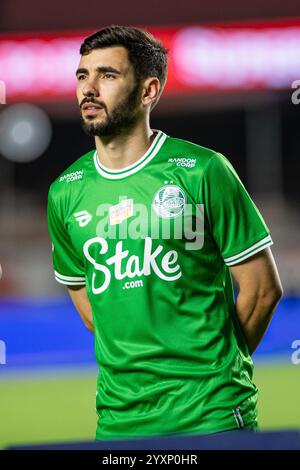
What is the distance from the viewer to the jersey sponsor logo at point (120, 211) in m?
2.86

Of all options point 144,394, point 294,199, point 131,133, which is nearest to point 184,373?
point 144,394

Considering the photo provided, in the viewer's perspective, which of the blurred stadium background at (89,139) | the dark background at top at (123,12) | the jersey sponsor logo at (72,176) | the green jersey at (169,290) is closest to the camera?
the green jersey at (169,290)

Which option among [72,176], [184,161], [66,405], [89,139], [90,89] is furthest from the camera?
[89,139]

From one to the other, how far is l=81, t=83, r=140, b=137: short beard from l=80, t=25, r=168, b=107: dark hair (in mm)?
76

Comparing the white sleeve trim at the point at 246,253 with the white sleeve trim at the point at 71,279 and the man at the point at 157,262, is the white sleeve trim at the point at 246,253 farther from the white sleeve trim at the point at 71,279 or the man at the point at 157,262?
the white sleeve trim at the point at 71,279

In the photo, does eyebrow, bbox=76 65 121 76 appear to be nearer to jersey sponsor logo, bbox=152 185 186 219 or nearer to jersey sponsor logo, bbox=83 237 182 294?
jersey sponsor logo, bbox=152 185 186 219

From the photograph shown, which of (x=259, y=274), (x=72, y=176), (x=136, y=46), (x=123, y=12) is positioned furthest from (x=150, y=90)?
(x=123, y=12)

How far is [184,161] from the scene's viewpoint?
2863 millimetres

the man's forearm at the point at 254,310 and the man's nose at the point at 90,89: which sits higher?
the man's nose at the point at 90,89

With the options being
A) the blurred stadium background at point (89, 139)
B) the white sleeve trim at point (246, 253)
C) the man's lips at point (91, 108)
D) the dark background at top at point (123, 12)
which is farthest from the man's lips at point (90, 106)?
the dark background at top at point (123, 12)

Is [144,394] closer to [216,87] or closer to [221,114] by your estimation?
[216,87]

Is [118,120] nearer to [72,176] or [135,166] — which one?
[135,166]

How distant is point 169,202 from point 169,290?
0.84 feet

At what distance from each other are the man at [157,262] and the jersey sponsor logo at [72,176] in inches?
1.2
